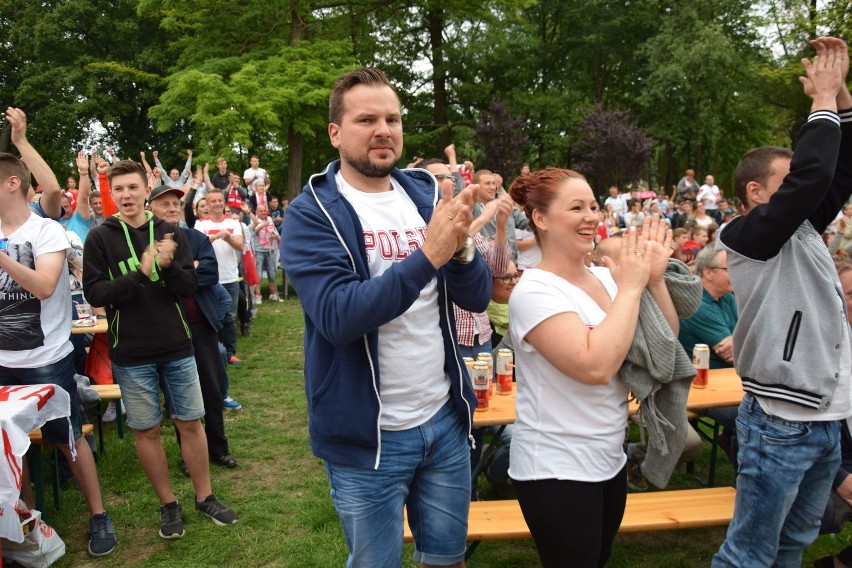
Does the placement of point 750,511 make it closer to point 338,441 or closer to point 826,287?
point 826,287

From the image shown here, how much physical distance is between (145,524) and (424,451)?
9.14 feet

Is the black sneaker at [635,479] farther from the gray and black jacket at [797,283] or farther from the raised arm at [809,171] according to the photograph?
the raised arm at [809,171]

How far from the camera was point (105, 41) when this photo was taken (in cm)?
2761

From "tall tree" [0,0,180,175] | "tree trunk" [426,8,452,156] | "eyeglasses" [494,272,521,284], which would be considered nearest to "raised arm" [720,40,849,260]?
"eyeglasses" [494,272,521,284]

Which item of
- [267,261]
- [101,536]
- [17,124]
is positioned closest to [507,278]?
[101,536]

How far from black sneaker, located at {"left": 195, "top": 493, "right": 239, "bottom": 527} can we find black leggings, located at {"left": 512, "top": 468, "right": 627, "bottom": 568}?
8.26 feet

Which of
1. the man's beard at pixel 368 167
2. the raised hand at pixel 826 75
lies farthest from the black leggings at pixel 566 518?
the raised hand at pixel 826 75

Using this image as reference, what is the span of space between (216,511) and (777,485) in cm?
316

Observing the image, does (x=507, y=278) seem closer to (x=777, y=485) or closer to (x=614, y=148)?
(x=777, y=485)

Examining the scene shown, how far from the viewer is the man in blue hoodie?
204 centimetres

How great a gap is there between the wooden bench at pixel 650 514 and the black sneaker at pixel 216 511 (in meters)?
1.53

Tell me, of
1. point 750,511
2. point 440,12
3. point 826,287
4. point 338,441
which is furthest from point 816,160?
point 440,12

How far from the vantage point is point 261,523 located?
13.6 ft

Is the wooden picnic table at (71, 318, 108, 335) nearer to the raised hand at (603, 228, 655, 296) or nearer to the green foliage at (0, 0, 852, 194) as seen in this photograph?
the raised hand at (603, 228, 655, 296)
